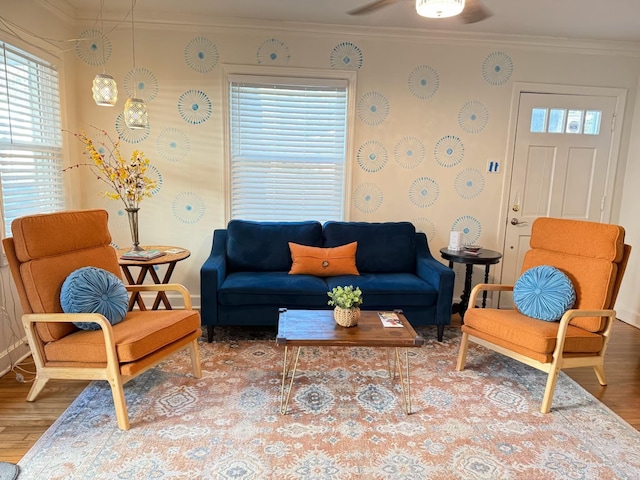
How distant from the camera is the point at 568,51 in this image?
12.9 ft

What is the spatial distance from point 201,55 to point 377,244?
7.79 ft

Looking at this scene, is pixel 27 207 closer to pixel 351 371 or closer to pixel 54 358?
pixel 54 358

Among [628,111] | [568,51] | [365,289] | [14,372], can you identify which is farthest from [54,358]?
[628,111]

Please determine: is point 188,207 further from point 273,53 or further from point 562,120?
point 562,120

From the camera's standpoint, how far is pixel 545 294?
2684 millimetres

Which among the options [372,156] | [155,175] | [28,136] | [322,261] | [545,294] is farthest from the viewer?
[372,156]

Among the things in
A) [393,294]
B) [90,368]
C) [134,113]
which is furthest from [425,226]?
[90,368]

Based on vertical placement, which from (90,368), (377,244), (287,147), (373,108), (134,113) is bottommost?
(90,368)

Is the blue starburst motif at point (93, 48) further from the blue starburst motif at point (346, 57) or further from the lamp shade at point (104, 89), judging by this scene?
the blue starburst motif at point (346, 57)

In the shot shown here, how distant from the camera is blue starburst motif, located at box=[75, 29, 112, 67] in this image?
11.8ft

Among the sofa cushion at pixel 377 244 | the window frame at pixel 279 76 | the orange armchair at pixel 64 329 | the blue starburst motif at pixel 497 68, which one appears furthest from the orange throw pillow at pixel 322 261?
the blue starburst motif at pixel 497 68

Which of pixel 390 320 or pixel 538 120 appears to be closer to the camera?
pixel 390 320

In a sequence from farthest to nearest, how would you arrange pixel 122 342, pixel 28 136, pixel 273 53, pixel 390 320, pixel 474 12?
1. pixel 273 53
2. pixel 28 136
3. pixel 390 320
4. pixel 474 12
5. pixel 122 342

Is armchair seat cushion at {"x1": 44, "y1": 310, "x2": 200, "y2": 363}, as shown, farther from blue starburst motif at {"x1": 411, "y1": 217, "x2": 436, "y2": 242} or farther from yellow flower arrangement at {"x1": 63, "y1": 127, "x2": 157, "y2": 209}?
blue starburst motif at {"x1": 411, "y1": 217, "x2": 436, "y2": 242}
